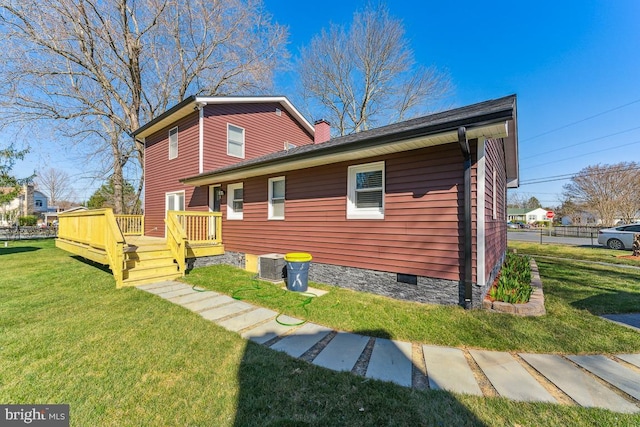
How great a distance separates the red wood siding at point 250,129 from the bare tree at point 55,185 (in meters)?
54.8

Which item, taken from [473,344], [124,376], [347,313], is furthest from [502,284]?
[124,376]

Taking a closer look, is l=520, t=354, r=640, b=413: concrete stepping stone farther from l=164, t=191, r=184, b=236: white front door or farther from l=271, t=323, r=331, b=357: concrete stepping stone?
l=164, t=191, r=184, b=236: white front door

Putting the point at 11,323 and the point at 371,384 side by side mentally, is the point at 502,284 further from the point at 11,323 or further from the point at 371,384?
the point at 11,323

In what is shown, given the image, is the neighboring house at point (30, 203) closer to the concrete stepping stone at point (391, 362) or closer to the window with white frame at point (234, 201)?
the window with white frame at point (234, 201)

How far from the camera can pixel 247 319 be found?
3.91 metres

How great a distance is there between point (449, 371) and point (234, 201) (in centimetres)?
784

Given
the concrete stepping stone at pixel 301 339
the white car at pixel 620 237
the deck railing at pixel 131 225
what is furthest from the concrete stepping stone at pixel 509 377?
the white car at pixel 620 237

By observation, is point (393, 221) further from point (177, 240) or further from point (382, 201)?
point (177, 240)

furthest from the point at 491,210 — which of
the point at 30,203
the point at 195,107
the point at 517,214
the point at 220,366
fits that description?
the point at 517,214

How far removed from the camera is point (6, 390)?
7.31 ft

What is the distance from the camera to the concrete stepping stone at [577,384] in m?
2.14

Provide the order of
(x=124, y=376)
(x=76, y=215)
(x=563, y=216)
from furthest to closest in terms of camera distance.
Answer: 1. (x=563, y=216)
2. (x=76, y=215)
3. (x=124, y=376)

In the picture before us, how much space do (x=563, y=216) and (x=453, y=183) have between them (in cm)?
5571

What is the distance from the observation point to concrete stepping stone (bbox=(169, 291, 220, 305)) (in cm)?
469
